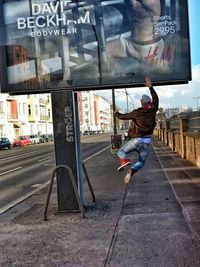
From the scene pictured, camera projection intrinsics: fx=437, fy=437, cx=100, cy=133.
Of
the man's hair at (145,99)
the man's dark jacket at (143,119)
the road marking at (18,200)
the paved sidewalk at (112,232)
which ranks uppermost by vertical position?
the man's hair at (145,99)

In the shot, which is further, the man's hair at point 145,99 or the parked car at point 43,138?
the parked car at point 43,138

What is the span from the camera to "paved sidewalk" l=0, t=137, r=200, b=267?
18.1 ft

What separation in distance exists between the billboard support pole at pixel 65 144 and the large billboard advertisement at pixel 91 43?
386mm

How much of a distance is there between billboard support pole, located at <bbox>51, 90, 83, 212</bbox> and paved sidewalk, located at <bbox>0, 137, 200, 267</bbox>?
0.33 meters

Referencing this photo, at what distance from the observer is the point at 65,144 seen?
8.54 metres

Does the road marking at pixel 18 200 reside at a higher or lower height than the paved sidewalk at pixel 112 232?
lower

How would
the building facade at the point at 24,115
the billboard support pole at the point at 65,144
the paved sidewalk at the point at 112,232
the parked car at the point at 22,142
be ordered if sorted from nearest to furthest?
the paved sidewalk at the point at 112,232 < the billboard support pole at the point at 65,144 < the parked car at the point at 22,142 < the building facade at the point at 24,115

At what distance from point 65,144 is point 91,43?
79.0 inches

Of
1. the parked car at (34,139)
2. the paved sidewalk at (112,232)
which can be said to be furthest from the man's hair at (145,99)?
the parked car at (34,139)

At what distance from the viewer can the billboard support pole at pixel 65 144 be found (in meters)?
8.52

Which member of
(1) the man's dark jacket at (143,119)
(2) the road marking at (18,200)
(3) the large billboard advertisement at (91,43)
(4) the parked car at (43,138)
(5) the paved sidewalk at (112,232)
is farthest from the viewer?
(4) the parked car at (43,138)

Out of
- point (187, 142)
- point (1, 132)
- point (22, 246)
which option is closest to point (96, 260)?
point (22, 246)

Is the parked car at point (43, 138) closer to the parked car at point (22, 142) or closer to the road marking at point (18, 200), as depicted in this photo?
the parked car at point (22, 142)

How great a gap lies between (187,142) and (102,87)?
12.0 m
